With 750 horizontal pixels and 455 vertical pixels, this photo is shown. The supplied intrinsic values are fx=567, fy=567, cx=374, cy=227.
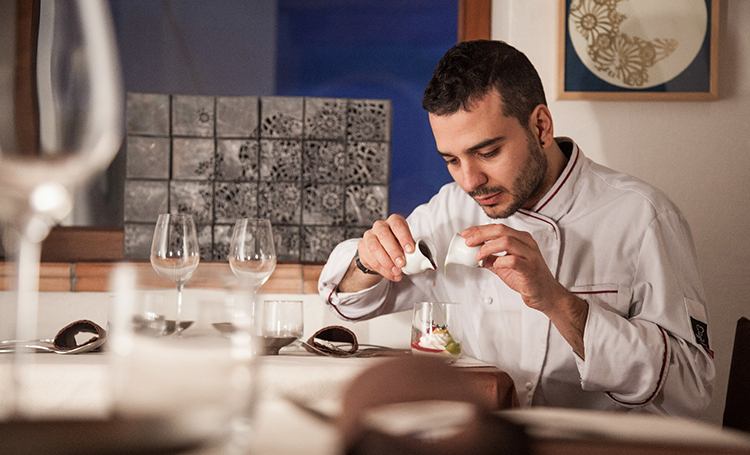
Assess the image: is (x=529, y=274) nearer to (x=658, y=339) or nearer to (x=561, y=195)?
(x=658, y=339)

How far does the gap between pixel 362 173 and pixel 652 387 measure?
119 centimetres

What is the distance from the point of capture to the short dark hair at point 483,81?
130cm

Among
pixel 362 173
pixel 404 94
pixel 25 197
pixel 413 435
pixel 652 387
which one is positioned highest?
pixel 404 94

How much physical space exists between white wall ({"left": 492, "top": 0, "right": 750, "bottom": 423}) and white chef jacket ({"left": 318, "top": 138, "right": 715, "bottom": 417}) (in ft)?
1.45

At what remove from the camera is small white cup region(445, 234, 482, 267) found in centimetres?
108

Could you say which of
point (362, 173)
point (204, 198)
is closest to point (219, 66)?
point (204, 198)

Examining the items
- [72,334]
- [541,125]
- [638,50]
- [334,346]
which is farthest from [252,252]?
[638,50]

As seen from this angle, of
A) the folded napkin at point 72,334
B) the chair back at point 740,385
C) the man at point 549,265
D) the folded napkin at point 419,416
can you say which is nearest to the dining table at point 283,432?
the folded napkin at point 419,416

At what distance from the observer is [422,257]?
116 centimetres

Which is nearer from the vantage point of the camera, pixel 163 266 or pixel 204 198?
pixel 163 266

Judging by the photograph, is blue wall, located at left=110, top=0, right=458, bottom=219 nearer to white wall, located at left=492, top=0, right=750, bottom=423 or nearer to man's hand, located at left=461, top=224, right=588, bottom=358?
white wall, located at left=492, top=0, right=750, bottom=423

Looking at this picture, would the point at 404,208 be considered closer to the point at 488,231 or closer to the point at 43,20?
the point at 488,231

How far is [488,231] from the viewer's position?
1.05 m

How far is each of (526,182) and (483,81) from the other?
0.26m
